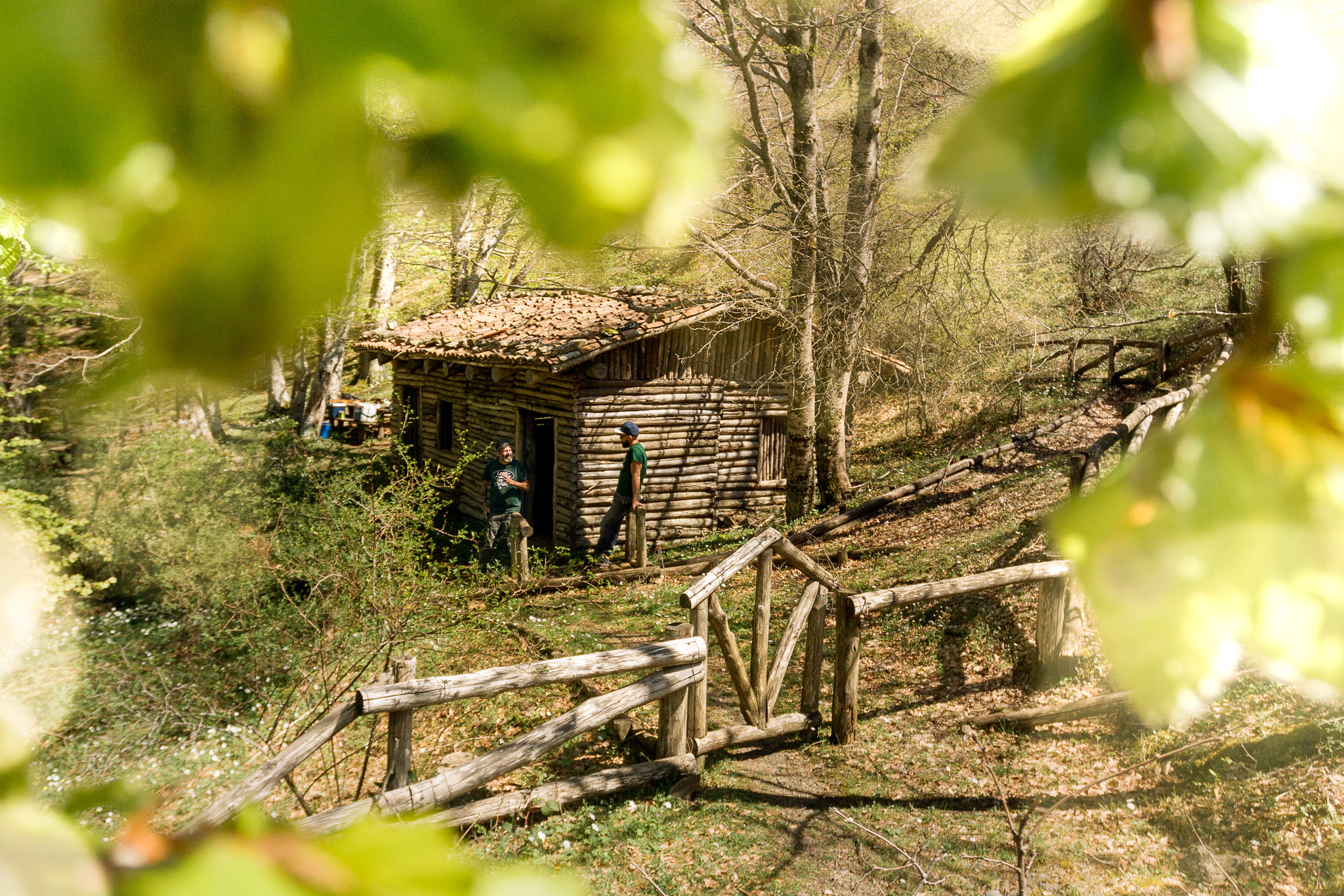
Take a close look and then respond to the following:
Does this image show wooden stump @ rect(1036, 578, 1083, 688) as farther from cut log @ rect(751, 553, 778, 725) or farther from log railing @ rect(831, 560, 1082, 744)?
cut log @ rect(751, 553, 778, 725)

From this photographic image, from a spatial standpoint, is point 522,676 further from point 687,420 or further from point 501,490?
point 687,420

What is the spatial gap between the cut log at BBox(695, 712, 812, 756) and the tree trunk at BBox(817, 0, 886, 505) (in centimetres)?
673

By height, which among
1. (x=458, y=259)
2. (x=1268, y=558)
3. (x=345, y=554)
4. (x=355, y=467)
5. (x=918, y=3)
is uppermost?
(x=918, y=3)

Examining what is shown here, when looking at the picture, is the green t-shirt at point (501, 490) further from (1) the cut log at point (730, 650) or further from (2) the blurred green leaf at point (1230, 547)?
(2) the blurred green leaf at point (1230, 547)

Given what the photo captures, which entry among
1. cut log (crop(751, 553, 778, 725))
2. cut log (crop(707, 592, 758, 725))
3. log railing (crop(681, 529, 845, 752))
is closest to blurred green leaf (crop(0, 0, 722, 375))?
log railing (crop(681, 529, 845, 752))

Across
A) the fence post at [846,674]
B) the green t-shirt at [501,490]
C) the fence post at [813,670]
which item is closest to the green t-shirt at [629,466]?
the green t-shirt at [501,490]

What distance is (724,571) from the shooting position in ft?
23.5

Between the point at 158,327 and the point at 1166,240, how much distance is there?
33 cm

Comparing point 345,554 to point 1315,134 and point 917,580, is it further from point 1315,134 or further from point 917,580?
point 1315,134

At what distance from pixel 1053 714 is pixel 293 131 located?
26.5ft

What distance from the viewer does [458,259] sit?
29.2ft

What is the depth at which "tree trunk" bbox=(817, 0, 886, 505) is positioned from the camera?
11766mm

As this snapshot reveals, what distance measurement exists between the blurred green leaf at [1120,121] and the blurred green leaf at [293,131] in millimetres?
92

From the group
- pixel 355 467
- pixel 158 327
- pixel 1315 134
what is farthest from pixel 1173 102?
pixel 355 467
